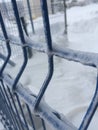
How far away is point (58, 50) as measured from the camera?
0.50 meters

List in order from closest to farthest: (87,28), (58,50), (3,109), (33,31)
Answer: (58,50), (3,109), (33,31), (87,28)

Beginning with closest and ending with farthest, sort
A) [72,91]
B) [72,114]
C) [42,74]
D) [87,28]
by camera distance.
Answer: [72,114] → [72,91] → [42,74] → [87,28]

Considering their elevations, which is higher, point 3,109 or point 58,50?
point 58,50

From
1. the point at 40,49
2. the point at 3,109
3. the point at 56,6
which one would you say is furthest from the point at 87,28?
the point at 40,49

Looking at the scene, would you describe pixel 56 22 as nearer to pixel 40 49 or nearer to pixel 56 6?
pixel 56 6

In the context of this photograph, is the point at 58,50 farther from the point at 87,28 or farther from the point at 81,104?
the point at 87,28

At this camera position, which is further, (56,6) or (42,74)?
(56,6)

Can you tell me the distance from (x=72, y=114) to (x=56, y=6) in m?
2.14

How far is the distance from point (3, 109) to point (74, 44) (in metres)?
1.89

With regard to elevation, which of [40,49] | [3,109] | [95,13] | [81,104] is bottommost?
[95,13]

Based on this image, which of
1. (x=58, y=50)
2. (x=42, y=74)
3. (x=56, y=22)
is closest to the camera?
(x=58, y=50)

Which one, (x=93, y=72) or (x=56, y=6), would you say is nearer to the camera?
(x=93, y=72)

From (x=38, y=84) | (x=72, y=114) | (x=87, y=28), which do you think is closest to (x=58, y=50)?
(x=72, y=114)

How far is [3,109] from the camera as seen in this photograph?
1.19 m
